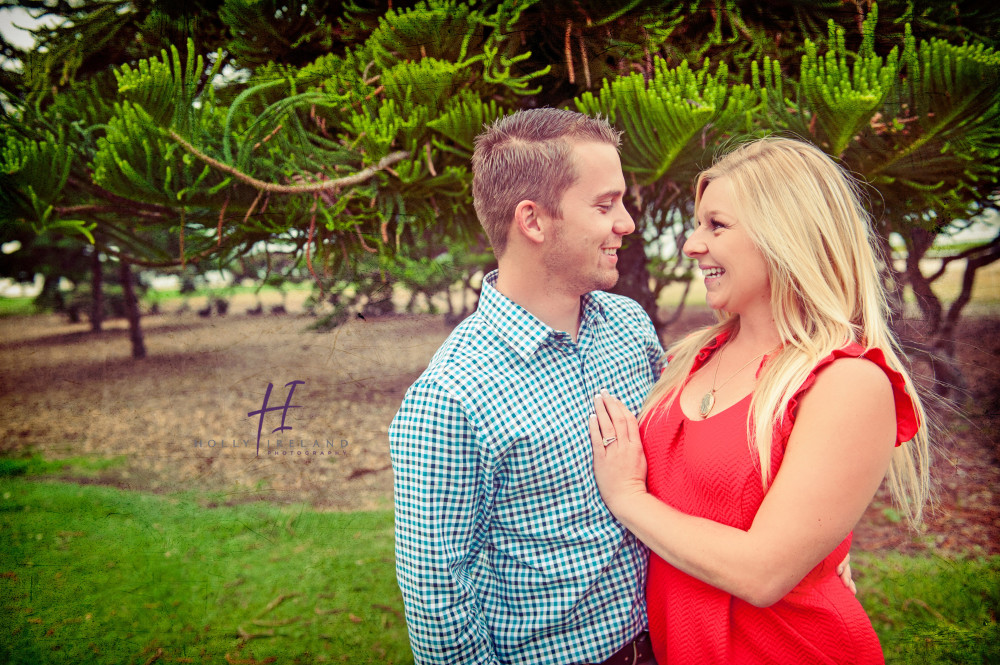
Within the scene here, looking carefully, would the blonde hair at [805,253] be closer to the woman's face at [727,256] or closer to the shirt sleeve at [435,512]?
the woman's face at [727,256]

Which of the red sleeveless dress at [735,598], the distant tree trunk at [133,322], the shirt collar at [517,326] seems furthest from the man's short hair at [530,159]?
the distant tree trunk at [133,322]

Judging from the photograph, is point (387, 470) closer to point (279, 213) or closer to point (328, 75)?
point (279, 213)

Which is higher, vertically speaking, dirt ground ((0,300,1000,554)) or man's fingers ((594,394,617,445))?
man's fingers ((594,394,617,445))

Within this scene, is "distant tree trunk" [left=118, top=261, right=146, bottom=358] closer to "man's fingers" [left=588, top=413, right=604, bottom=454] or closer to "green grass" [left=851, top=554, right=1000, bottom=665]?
"man's fingers" [left=588, top=413, right=604, bottom=454]

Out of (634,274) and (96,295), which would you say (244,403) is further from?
(634,274)

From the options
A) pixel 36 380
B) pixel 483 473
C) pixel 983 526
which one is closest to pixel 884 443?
pixel 483 473

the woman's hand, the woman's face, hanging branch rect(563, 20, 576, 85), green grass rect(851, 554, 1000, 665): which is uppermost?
hanging branch rect(563, 20, 576, 85)

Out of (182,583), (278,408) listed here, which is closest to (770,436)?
(278,408)

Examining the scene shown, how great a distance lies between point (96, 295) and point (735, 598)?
3.34 meters

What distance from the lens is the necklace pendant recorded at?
125cm

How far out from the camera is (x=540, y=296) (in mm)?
1426

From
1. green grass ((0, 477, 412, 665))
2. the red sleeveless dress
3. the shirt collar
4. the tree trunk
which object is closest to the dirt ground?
green grass ((0, 477, 412, 665))

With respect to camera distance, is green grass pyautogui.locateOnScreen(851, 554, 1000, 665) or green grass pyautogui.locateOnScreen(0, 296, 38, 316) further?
green grass pyautogui.locateOnScreen(0, 296, 38, 316)

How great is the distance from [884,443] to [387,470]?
6.95ft
